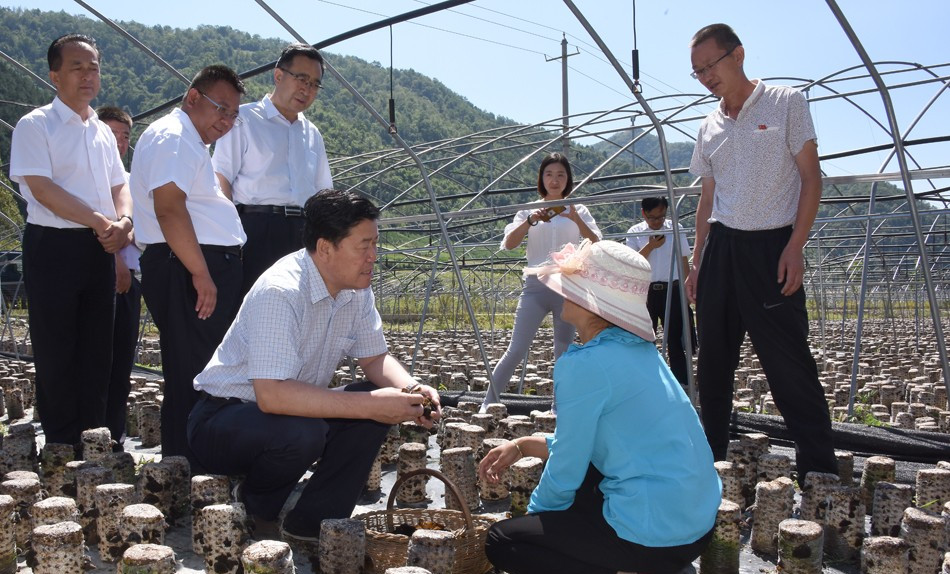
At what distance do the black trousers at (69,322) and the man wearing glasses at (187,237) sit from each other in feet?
1.34

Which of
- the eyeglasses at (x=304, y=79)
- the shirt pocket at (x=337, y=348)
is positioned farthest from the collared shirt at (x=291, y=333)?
the eyeglasses at (x=304, y=79)

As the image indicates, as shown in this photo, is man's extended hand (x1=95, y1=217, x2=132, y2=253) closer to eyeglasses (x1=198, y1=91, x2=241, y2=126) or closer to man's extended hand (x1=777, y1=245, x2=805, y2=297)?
eyeglasses (x1=198, y1=91, x2=241, y2=126)

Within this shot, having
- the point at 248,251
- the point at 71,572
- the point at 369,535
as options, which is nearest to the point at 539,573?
the point at 369,535

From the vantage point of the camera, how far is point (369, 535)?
2.53 meters

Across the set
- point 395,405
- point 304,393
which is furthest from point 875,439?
point 304,393

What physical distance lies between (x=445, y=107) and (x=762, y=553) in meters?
59.0

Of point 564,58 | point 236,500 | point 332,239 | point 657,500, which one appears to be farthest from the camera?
point 564,58

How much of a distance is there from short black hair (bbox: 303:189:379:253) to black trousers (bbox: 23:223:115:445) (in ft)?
4.83

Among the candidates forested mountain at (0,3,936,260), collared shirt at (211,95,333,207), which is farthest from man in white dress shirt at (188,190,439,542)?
forested mountain at (0,3,936,260)

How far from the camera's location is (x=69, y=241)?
11.8ft

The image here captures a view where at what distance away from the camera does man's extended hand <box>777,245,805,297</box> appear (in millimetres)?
3225

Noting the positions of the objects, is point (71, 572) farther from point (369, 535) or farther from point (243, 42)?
point (243, 42)

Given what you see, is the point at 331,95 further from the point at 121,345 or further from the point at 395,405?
the point at 395,405

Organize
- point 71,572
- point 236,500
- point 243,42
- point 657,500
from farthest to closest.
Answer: point 243,42, point 236,500, point 71,572, point 657,500
